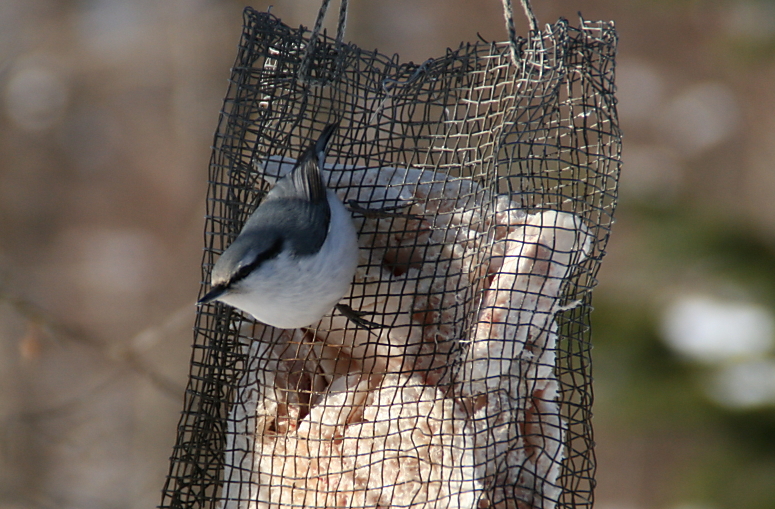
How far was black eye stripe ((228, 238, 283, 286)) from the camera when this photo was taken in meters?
2.13

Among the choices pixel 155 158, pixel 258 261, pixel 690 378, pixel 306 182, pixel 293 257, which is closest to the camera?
pixel 258 261

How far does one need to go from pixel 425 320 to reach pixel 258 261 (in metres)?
0.58

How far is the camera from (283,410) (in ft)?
8.09

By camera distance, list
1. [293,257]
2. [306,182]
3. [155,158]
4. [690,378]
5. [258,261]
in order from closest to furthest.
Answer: [258,261], [293,257], [306,182], [690,378], [155,158]

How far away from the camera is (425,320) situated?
2.41 metres

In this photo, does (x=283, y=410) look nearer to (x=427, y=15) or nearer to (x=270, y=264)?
(x=270, y=264)

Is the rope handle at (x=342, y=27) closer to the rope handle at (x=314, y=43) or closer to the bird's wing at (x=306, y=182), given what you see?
the rope handle at (x=314, y=43)

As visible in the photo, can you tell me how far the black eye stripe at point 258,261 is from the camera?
2.13 m

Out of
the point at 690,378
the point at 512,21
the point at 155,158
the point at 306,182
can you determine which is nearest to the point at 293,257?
the point at 306,182

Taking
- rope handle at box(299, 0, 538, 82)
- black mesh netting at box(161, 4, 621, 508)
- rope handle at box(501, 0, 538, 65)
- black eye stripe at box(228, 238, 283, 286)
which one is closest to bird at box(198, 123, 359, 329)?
black eye stripe at box(228, 238, 283, 286)

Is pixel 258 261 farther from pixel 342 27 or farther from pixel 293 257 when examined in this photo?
pixel 342 27

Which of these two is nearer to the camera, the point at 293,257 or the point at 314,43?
the point at 293,257

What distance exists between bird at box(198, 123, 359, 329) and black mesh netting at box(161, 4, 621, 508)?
0.55ft

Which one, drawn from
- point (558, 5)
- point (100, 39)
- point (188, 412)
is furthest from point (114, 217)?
point (188, 412)
